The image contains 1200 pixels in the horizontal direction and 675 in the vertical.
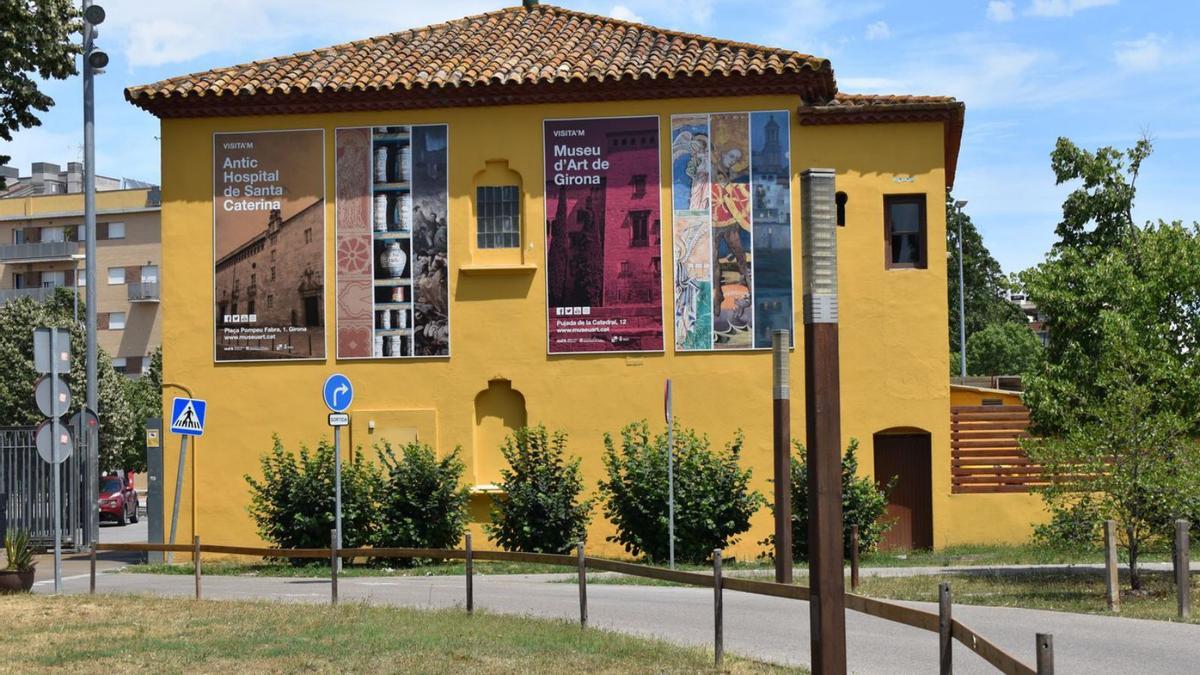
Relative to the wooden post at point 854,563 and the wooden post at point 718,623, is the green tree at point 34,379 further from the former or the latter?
the wooden post at point 718,623

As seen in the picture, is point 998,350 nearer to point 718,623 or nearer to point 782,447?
point 782,447

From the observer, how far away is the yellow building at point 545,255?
29422 mm

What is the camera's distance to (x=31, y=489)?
32000mm

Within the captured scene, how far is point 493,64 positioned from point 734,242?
241 inches

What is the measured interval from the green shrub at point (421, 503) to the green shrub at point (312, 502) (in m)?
0.31

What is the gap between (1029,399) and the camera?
22.9 meters

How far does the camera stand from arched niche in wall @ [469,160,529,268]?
99.0 feet

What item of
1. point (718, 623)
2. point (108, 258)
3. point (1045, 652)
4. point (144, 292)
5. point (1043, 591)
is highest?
point (108, 258)

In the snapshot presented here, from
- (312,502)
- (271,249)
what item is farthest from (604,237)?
(312,502)

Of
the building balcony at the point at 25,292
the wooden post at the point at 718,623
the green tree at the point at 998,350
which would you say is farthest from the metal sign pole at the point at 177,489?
the green tree at the point at 998,350

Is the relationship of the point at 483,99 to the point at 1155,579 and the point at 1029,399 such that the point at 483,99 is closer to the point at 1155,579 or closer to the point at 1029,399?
the point at 1029,399

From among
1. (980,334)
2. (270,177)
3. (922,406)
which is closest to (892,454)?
(922,406)

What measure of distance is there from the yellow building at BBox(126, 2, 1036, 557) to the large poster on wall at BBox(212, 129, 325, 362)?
0.15 ft

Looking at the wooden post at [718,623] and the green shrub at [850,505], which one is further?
the green shrub at [850,505]
